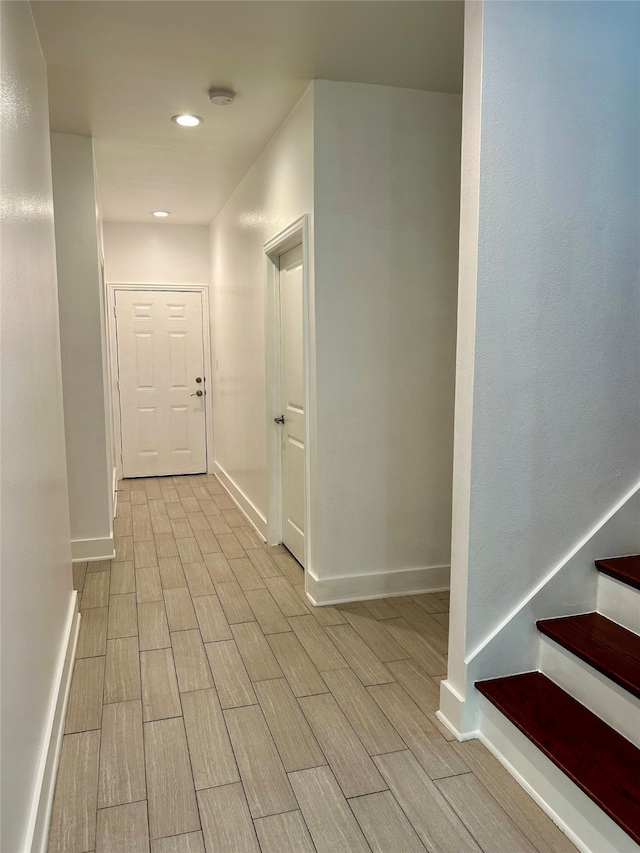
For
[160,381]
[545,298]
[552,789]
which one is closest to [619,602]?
[552,789]

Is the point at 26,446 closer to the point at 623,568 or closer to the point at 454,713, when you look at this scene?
the point at 454,713

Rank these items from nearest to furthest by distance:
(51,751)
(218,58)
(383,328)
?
(51,751)
(218,58)
(383,328)

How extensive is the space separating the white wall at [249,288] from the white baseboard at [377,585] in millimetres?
1201

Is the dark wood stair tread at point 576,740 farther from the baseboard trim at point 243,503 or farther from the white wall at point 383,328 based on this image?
the baseboard trim at point 243,503

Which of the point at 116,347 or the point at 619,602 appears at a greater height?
the point at 116,347

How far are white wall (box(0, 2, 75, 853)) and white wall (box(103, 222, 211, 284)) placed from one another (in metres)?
3.86

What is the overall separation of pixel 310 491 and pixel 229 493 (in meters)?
2.67

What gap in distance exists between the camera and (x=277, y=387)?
166 inches

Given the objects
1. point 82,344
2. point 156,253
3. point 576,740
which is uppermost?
point 156,253

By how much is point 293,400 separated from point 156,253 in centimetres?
344

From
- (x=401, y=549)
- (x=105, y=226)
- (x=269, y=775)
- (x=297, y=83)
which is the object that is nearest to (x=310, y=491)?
(x=401, y=549)

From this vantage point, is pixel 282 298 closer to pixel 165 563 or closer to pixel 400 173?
pixel 400 173

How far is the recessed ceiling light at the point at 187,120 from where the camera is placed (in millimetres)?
3506

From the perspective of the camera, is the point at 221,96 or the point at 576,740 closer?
the point at 576,740
